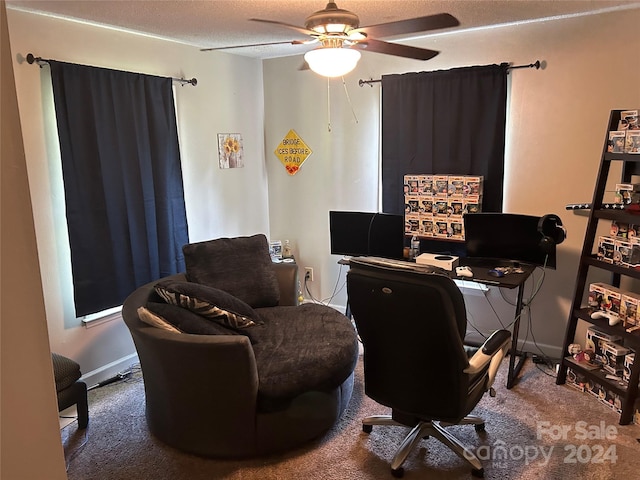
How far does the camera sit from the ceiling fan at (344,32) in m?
2.00

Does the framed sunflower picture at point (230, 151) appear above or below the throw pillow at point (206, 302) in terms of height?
above

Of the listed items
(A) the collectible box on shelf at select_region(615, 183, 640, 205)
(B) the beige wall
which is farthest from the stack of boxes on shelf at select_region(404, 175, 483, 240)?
(B) the beige wall

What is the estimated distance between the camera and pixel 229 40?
355cm

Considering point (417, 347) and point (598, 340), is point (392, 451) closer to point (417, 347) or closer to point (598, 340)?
point (417, 347)

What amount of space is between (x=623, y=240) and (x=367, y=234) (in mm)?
1655

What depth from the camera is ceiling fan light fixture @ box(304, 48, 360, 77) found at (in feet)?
7.07

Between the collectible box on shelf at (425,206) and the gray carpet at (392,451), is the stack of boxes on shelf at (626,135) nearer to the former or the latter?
the collectible box on shelf at (425,206)

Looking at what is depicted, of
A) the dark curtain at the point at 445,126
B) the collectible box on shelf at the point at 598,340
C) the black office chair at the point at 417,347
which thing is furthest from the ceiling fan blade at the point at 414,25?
the collectible box on shelf at the point at 598,340

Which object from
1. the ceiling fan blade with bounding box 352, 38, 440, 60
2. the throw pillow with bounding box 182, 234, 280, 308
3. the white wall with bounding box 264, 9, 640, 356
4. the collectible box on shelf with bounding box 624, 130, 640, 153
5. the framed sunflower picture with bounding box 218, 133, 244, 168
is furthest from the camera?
the framed sunflower picture with bounding box 218, 133, 244, 168

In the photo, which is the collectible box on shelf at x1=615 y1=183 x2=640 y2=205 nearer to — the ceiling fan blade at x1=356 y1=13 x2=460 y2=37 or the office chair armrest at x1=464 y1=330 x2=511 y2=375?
the office chair armrest at x1=464 y1=330 x2=511 y2=375

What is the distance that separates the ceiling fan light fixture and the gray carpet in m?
1.87

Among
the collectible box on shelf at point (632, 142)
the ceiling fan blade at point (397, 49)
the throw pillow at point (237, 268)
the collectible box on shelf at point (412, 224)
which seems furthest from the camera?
the collectible box on shelf at point (412, 224)

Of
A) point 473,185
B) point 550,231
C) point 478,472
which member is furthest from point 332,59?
point 478,472

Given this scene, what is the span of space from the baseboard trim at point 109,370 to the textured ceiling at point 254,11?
2221mm
